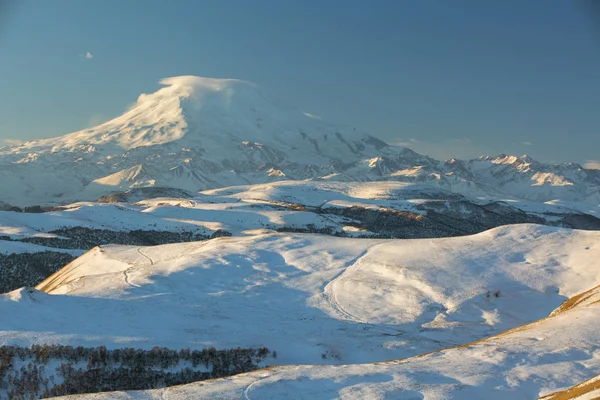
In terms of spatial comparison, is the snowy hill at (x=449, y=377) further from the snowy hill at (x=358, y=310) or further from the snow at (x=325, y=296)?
the snow at (x=325, y=296)

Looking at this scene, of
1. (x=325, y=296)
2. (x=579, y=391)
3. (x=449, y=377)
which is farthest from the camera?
(x=325, y=296)

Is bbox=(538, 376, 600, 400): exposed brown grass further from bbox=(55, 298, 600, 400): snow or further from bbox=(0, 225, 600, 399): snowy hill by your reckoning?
bbox=(0, 225, 600, 399): snowy hill

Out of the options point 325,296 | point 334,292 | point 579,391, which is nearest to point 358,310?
point 325,296

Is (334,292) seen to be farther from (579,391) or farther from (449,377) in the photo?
(579,391)

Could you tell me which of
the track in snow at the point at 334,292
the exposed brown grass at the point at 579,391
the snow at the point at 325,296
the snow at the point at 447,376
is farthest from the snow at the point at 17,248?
the exposed brown grass at the point at 579,391

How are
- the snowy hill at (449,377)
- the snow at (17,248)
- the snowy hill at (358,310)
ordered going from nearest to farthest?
the snowy hill at (449,377), the snowy hill at (358,310), the snow at (17,248)

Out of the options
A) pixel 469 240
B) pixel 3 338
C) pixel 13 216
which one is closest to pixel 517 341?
pixel 469 240

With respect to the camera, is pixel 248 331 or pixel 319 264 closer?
pixel 248 331

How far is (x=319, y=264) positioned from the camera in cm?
5888

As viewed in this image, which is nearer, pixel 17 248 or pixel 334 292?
pixel 334 292

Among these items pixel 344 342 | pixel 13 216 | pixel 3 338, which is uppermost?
pixel 13 216

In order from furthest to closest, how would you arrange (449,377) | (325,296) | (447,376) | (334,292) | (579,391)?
(334,292)
(325,296)
(447,376)
(449,377)
(579,391)

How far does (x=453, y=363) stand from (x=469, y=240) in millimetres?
31469

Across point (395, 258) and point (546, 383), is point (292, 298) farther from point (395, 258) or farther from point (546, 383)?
point (546, 383)
